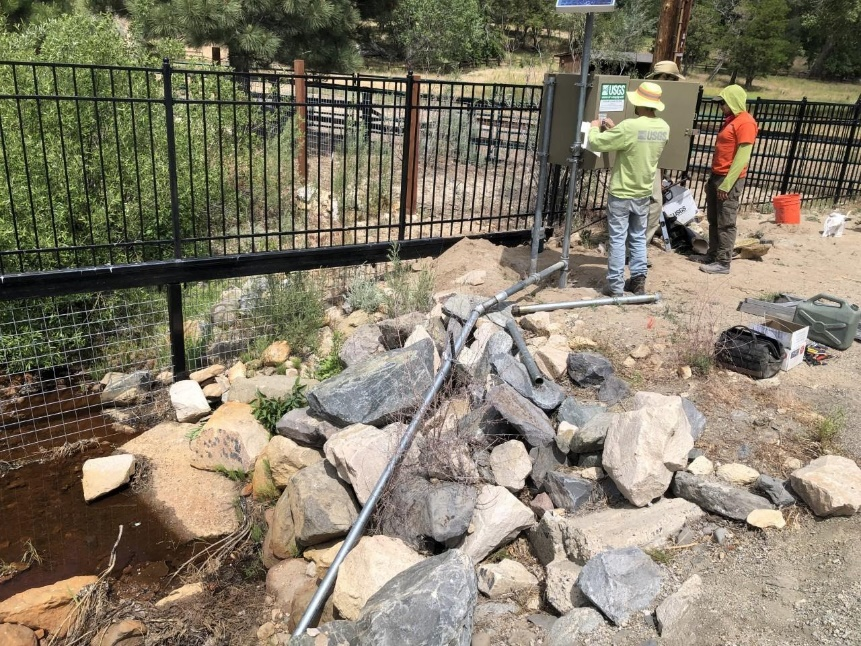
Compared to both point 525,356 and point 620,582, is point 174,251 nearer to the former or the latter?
point 525,356

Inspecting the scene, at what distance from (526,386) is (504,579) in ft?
5.32

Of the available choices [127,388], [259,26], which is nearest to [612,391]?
[127,388]

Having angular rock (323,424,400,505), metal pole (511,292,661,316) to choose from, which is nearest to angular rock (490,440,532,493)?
angular rock (323,424,400,505)

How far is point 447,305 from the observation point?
6.53 meters

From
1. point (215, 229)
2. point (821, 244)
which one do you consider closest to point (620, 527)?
point (215, 229)

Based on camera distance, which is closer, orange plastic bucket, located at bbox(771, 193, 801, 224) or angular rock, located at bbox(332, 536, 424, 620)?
angular rock, located at bbox(332, 536, 424, 620)

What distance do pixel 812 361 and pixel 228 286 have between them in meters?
5.52

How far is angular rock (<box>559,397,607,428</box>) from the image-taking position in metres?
5.21

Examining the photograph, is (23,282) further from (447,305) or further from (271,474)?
(447,305)

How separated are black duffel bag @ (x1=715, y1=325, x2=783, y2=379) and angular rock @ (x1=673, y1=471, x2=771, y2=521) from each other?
5.10 feet

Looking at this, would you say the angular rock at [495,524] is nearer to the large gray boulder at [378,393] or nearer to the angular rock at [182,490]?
the large gray boulder at [378,393]

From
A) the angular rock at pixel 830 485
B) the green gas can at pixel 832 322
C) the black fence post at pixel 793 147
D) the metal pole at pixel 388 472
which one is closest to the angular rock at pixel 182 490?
the metal pole at pixel 388 472

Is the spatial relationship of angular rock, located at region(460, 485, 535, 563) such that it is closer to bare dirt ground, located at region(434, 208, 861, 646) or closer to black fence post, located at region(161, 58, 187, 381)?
bare dirt ground, located at region(434, 208, 861, 646)

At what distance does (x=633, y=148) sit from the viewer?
23.0 ft
